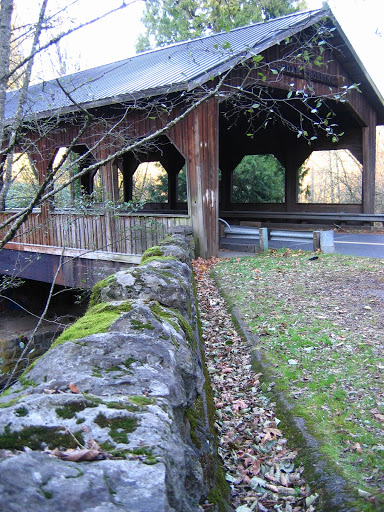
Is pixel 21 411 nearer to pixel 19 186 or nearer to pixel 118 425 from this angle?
pixel 118 425

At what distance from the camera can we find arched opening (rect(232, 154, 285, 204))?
850 inches

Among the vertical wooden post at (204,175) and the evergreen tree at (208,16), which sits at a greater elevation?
the evergreen tree at (208,16)

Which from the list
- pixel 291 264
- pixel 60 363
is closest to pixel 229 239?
pixel 291 264

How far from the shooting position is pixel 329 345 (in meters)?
4.96

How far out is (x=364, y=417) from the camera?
137 inches

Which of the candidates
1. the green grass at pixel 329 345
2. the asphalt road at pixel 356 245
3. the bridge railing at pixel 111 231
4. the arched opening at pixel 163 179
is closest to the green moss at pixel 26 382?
the green grass at pixel 329 345

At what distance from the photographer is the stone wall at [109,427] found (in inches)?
39.8

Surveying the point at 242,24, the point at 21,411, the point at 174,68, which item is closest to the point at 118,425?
the point at 21,411

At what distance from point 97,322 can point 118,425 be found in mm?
957

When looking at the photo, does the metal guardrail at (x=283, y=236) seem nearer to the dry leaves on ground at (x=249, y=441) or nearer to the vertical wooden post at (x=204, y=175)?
the vertical wooden post at (x=204, y=175)

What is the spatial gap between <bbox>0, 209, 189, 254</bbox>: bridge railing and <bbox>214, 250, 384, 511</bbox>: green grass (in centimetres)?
225

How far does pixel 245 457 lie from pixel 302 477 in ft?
1.39

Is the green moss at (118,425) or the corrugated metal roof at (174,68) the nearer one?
the green moss at (118,425)

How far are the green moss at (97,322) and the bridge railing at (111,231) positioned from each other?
7740mm
